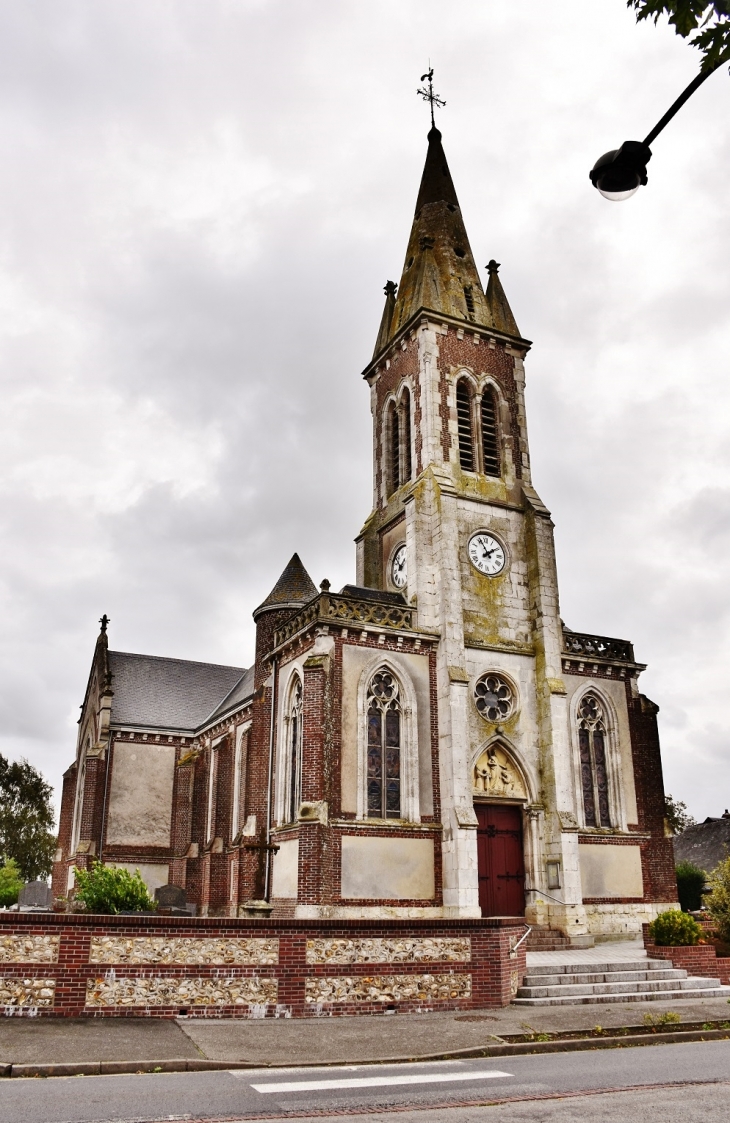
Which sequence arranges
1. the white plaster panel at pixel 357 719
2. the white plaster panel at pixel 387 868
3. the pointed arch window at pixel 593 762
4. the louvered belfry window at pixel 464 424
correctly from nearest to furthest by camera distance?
the white plaster panel at pixel 387 868 → the white plaster panel at pixel 357 719 → the pointed arch window at pixel 593 762 → the louvered belfry window at pixel 464 424

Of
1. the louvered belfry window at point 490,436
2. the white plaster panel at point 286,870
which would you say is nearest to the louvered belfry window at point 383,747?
the white plaster panel at point 286,870

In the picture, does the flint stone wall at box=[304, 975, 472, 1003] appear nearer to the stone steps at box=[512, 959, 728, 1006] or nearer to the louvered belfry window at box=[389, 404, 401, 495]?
the stone steps at box=[512, 959, 728, 1006]

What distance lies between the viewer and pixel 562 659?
25.4 m

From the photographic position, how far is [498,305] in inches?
1171

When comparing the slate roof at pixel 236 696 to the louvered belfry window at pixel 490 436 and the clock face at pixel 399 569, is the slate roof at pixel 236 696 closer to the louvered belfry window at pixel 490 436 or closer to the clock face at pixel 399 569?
the clock face at pixel 399 569

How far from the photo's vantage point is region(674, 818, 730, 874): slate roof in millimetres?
36594

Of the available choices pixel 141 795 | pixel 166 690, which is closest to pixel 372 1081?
pixel 141 795

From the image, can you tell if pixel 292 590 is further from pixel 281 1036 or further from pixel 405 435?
pixel 281 1036

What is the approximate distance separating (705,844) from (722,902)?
20198 mm

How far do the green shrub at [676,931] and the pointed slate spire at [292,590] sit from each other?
562 inches

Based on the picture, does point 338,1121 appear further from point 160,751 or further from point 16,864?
point 16,864

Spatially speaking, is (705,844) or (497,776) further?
(705,844)

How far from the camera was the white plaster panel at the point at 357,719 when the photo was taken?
21406 millimetres

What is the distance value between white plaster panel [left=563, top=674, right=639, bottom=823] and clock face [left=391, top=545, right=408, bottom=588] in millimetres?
5309
